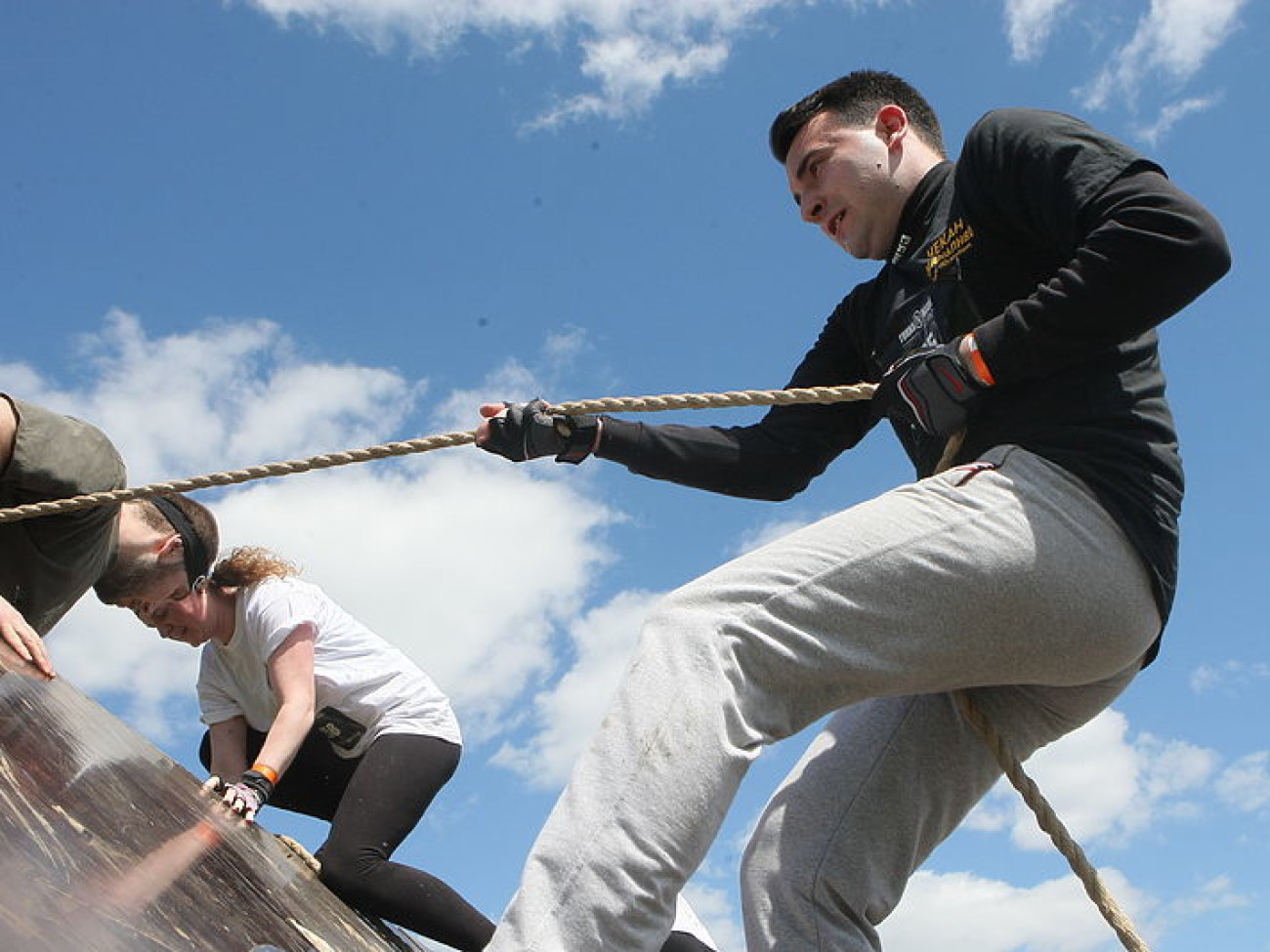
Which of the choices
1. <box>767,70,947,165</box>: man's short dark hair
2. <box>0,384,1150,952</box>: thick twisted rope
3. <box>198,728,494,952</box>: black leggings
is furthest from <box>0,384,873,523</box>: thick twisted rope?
<box>198,728,494,952</box>: black leggings

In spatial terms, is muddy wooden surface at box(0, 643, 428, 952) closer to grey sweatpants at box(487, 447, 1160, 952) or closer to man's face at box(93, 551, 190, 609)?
grey sweatpants at box(487, 447, 1160, 952)

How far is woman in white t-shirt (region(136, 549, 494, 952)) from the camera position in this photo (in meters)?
3.45

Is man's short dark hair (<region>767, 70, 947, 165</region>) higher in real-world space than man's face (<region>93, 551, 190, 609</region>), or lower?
higher

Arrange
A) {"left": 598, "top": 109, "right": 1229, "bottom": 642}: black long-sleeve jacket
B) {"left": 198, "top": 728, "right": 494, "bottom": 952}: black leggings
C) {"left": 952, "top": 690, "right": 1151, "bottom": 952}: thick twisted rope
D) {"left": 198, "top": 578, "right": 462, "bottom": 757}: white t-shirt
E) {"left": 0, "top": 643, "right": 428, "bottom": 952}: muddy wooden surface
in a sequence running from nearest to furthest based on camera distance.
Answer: {"left": 0, "top": 643, "right": 428, "bottom": 952}: muddy wooden surface → {"left": 598, "top": 109, "right": 1229, "bottom": 642}: black long-sleeve jacket → {"left": 952, "top": 690, "right": 1151, "bottom": 952}: thick twisted rope → {"left": 198, "top": 728, "right": 494, "bottom": 952}: black leggings → {"left": 198, "top": 578, "right": 462, "bottom": 757}: white t-shirt

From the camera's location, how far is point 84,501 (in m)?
3.32

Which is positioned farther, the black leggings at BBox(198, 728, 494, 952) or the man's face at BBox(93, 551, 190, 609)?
the man's face at BBox(93, 551, 190, 609)

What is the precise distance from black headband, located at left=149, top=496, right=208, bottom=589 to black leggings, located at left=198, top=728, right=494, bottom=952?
792 millimetres

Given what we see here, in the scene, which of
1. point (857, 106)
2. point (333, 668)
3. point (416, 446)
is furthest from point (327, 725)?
point (857, 106)

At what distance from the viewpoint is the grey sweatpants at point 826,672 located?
1331mm

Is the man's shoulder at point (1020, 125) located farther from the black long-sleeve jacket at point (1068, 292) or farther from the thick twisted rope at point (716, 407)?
the thick twisted rope at point (716, 407)

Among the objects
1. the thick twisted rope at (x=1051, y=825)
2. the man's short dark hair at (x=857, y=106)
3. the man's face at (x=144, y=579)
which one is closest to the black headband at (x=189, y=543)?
the man's face at (x=144, y=579)

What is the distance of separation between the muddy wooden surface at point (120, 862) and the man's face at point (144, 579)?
2.50 ft

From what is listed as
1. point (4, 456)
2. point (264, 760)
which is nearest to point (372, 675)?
point (264, 760)

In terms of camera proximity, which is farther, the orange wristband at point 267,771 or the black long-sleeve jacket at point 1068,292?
the orange wristband at point 267,771
